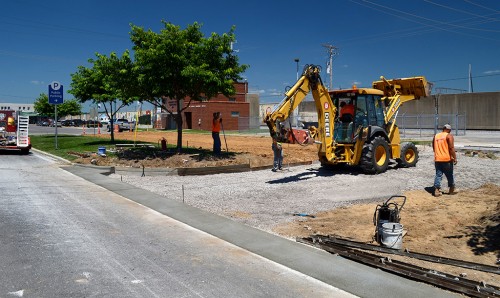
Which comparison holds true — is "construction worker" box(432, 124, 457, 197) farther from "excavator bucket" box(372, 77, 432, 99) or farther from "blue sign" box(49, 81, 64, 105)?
"blue sign" box(49, 81, 64, 105)

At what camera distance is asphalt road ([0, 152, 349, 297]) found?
565 cm

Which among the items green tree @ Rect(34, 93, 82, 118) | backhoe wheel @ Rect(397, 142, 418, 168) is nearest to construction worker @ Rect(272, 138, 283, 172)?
backhoe wheel @ Rect(397, 142, 418, 168)

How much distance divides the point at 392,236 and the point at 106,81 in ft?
61.6

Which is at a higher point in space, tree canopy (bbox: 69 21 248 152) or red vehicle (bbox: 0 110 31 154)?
tree canopy (bbox: 69 21 248 152)

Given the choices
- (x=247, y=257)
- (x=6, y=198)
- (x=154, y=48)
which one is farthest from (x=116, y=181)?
(x=247, y=257)

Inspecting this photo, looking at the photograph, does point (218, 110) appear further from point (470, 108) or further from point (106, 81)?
point (106, 81)

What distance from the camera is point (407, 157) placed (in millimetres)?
17281

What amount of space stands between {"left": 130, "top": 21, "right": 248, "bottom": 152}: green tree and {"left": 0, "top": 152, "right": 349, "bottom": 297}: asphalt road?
8739 millimetres

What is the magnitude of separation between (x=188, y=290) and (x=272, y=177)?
10.2m

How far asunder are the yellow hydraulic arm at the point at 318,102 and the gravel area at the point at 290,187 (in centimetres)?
120

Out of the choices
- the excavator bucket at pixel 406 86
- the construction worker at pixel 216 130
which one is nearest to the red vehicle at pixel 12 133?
the construction worker at pixel 216 130

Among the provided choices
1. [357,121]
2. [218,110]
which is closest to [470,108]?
[218,110]

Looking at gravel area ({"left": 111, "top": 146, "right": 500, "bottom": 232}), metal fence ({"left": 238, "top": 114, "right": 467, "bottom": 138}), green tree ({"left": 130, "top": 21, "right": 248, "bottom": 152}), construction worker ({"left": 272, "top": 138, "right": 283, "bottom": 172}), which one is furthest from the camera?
metal fence ({"left": 238, "top": 114, "right": 467, "bottom": 138})

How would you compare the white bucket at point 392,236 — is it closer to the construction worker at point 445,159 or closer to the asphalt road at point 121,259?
the asphalt road at point 121,259
